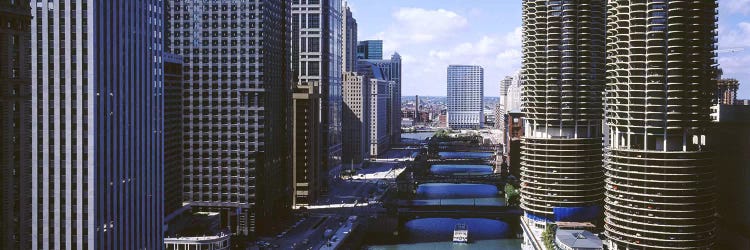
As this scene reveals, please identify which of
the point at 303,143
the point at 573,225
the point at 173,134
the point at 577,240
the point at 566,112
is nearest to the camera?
the point at 577,240

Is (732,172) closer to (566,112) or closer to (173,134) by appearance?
(566,112)

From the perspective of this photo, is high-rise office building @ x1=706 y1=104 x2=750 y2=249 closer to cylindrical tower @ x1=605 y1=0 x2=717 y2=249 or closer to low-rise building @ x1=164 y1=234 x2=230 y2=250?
cylindrical tower @ x1=605 y1=0 x2=717 y2=249

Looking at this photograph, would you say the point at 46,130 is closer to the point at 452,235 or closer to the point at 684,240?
the point at 684,240

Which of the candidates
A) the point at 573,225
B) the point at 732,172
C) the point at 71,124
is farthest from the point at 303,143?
the point at 71,124

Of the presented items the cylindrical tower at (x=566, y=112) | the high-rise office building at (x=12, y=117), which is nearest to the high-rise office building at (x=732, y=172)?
the cylindrical tower at (x=566, y=112)

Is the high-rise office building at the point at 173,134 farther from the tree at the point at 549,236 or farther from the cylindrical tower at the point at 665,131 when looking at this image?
the cylindrical tower at the point at 665,131

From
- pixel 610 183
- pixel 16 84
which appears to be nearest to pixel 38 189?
pixel 16 84
